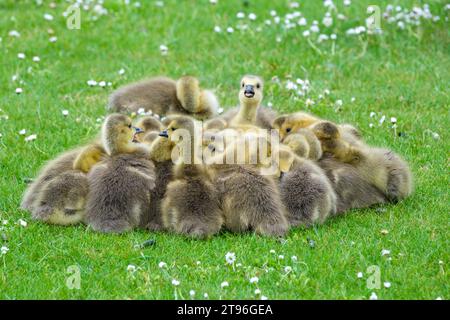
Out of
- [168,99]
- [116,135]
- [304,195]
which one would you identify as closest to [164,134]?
[116,135]

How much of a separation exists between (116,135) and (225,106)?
304 centimetres

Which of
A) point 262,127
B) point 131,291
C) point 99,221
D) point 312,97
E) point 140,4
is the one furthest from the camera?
point 140,4

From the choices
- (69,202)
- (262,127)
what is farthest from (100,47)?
(69,202)

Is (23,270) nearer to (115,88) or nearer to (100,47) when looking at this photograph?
(115,88)

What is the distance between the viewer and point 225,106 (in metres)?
10.5

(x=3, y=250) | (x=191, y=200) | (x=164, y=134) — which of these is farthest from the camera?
(x=164, y=134)

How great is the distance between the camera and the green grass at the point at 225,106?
659cm

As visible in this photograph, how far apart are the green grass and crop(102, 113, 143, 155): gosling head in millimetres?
707

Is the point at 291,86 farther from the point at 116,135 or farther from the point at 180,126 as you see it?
the point at 116,135

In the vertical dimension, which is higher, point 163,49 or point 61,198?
point 61,198

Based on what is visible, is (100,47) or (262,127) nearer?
(262,127)

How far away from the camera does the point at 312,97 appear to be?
10539 millimetres

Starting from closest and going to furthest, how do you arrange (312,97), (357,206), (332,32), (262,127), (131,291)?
1. (131,291)
2. (357,206)
3. (262,127)
4. (312,97)
5. (332,32)

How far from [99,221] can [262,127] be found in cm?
220
